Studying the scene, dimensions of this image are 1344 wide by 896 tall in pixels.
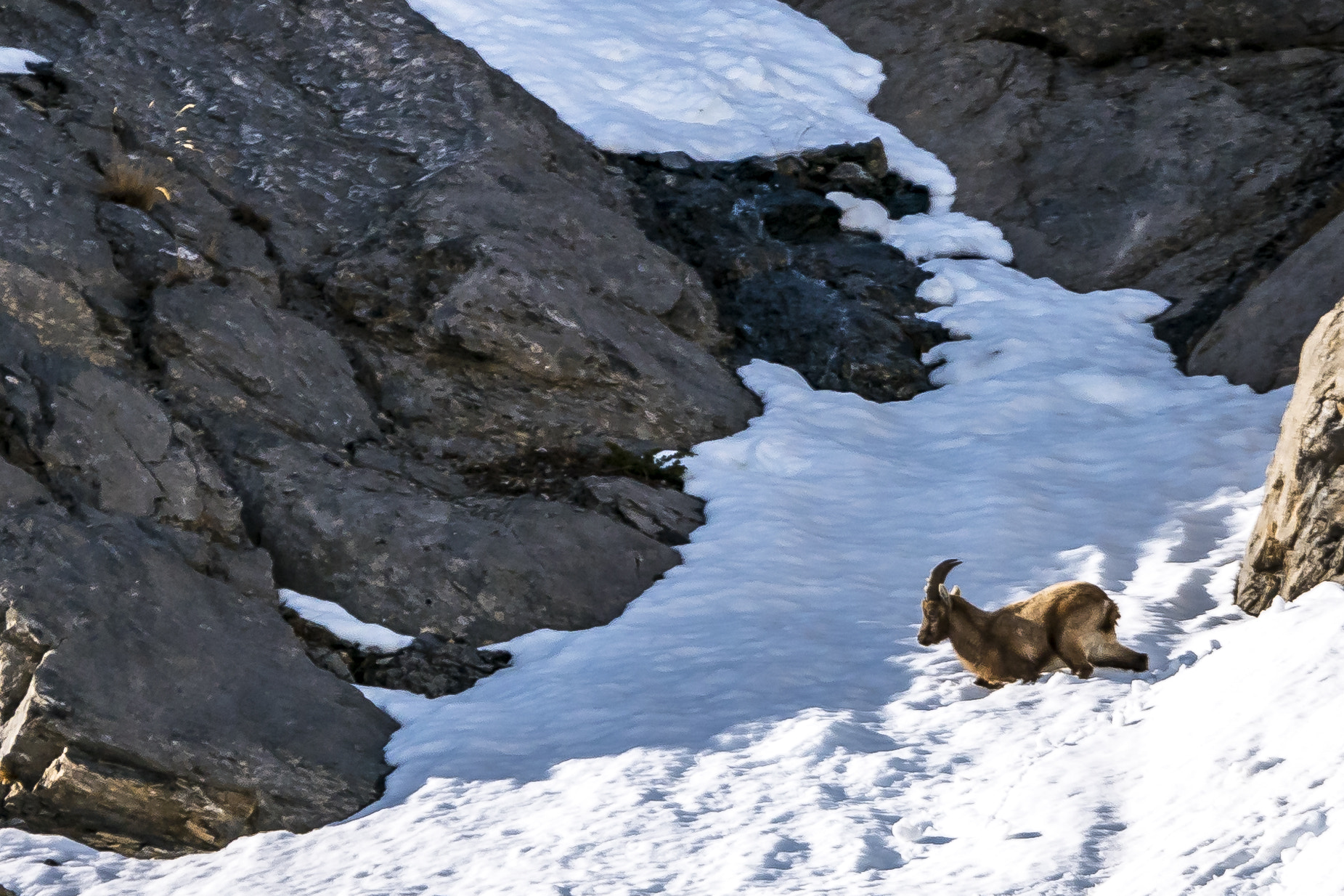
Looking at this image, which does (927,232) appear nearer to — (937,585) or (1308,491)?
(1308,491)

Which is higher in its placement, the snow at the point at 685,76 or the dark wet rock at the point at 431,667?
the snow at the point at 685,76

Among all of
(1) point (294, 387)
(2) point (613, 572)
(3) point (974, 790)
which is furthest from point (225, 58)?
(3) point (974, 790)

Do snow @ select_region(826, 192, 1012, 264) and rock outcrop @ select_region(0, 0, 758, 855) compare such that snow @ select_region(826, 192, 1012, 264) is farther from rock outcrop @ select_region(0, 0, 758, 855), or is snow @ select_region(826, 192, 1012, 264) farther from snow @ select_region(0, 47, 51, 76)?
snow @ select_region(0, 47, 51, 76)

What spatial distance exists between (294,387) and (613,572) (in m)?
3.18

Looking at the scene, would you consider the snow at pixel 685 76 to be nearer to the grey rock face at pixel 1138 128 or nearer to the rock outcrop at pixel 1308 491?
the grey rock face at pixel 1138 128

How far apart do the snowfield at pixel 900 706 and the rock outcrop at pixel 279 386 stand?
0.45 m

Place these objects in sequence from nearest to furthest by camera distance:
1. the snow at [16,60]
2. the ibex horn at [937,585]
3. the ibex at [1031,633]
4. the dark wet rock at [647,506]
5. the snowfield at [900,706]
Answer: the snowfield at [900,706] → the ibex at [1031,633] → the ibex horn at [937,585] → the dark wet rock at [647,506] → the snow at [16,60]

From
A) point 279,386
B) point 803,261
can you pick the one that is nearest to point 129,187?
point 279,386

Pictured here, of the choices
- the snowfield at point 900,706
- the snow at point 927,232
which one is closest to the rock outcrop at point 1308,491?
the snowfield at point 900,706

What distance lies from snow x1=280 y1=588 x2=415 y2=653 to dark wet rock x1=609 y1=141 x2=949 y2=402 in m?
5.81

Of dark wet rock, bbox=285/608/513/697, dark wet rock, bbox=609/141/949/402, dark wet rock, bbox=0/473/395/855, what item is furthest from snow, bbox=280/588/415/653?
dark wet rock, bbox=609/141/949/402

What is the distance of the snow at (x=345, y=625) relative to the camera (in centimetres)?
884

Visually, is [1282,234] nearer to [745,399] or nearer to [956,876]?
[745,399]

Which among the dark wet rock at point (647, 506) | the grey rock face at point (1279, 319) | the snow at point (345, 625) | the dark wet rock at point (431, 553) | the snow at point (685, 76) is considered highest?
the snow at point (685, 76)
